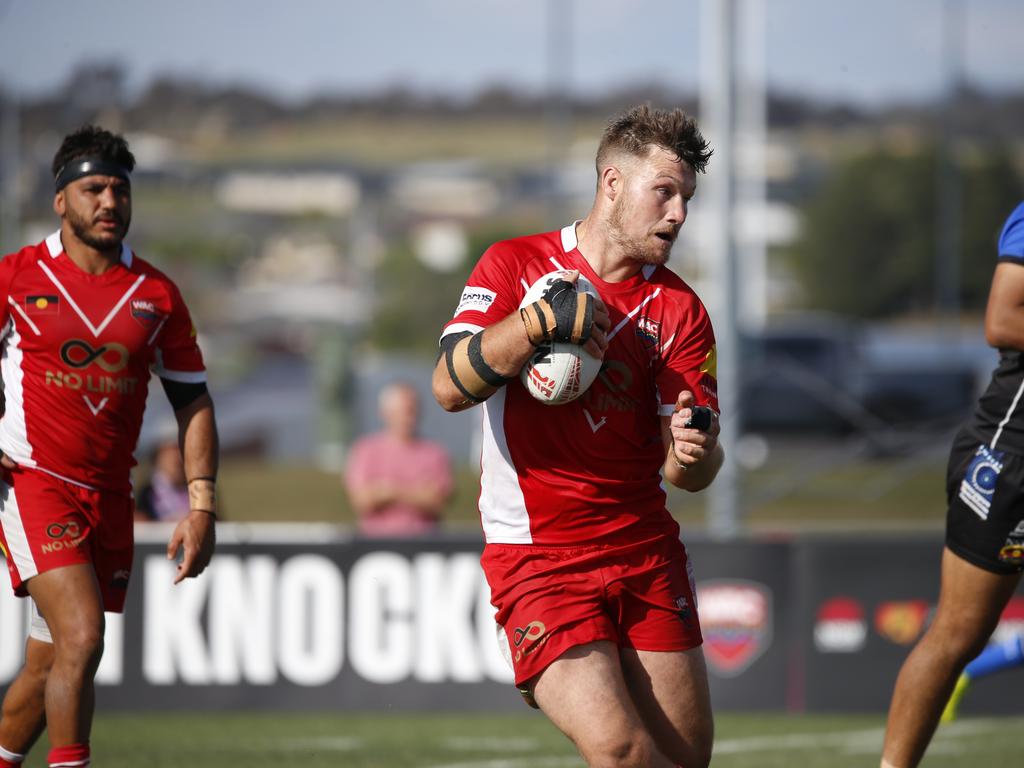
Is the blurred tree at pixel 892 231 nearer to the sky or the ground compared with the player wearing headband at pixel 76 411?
nearer to the ground

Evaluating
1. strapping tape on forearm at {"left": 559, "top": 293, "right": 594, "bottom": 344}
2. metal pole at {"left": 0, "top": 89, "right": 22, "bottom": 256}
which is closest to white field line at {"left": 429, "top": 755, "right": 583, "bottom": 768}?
strapping tape on forearm at {"left": 559, "top": 293, "right": 594, "bottom": 344}

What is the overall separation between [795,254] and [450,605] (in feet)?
83.9

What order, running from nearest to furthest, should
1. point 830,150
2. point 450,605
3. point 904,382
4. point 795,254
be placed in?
point 450,605 < point 904,382 < point 795,254 < point 830,150

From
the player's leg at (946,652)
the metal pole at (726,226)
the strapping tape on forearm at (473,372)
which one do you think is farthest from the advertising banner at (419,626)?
the strapping tape on forearm at (473,372)

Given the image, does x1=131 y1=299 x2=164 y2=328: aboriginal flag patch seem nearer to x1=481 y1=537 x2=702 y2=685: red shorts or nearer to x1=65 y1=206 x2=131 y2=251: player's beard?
x1=65 y1=206 x2=131 y2=251: player's beard

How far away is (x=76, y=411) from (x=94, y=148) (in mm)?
1027

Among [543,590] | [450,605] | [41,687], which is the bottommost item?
[450,605]

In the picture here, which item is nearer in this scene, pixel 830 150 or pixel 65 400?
pixel 65 400

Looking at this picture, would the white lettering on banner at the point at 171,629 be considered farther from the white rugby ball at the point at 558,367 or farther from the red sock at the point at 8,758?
the white rugby ball at the point at 558,367

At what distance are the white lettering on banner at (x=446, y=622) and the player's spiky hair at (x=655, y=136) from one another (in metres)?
4.87

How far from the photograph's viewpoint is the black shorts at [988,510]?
5082 mm

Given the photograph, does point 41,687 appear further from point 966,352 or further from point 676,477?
point 966,352

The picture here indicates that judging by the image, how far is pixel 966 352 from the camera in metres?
27.7

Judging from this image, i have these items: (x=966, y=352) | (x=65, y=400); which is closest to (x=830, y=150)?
(x=966, y=352)
